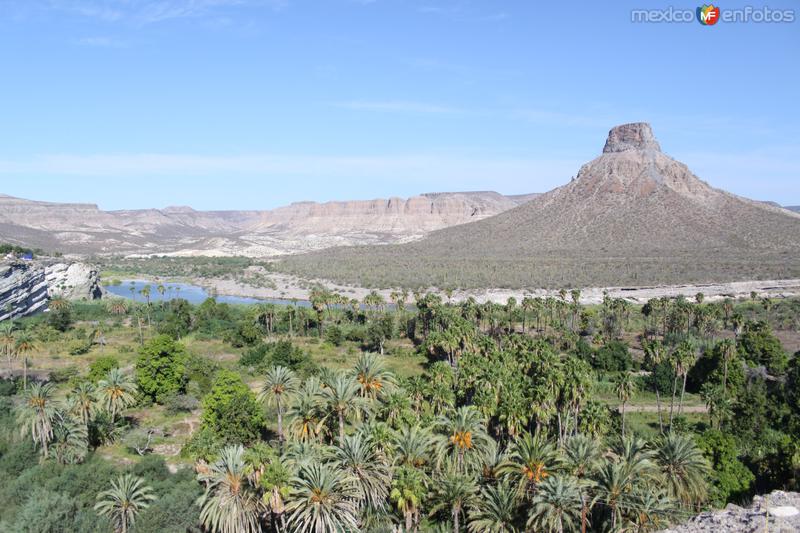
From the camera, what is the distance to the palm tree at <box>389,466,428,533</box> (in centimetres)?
2789

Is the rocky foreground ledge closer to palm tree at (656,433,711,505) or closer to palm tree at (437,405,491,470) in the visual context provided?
palm tree at (656,433,711,505)

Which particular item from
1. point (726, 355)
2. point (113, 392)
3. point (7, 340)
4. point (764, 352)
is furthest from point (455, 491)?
point (764, 352)

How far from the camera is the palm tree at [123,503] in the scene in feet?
98.5

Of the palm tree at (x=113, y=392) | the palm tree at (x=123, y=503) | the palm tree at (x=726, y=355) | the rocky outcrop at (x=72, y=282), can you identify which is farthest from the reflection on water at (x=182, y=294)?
the palm tree at (x=123, y=503)

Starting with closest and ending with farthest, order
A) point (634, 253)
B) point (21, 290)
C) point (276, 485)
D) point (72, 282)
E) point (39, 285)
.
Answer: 1. point (276, 485)
2. point (21, 290)
3. point (39, 285)
4. point (72, 282)
5. point (634, 253)

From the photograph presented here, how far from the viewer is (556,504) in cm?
2703

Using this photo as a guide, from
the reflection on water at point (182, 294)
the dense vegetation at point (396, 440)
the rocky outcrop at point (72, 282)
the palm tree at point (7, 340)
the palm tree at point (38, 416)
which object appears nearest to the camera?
the dense vegetation at point (396, 440)

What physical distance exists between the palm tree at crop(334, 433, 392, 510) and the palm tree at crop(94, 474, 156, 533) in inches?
417

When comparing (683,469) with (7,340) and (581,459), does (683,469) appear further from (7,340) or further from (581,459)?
(7,340)

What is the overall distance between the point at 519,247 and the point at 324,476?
171248mm

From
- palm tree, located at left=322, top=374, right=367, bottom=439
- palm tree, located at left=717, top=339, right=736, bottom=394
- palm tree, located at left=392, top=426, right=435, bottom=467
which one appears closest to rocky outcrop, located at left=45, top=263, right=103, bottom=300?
palm tree, located at left=322, top=374, right=367, bottom=439

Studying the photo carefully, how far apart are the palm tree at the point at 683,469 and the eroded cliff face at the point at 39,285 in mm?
100110

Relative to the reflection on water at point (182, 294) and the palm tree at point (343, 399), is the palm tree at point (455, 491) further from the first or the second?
the reflection on water at point (182, 294)

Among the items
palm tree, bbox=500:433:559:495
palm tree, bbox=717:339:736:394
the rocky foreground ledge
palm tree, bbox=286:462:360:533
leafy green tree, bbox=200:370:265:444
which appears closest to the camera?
the rocky foreground ledge
